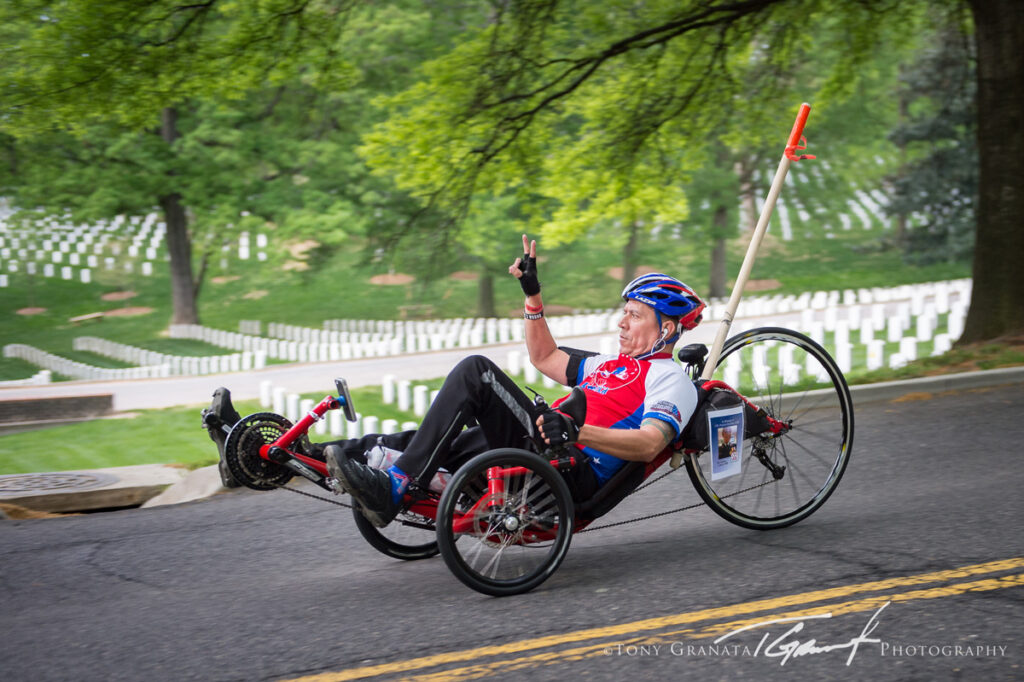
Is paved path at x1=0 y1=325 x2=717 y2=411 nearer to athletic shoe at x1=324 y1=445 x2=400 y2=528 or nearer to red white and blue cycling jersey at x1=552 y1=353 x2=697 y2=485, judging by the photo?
red white and blue cycling jersey at x1=552 y1=353 x2=697 y2=485

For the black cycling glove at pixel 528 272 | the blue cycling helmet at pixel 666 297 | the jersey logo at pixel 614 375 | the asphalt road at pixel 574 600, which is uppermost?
the black cycling glove at pixel 528 272

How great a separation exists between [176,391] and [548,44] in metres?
10.4

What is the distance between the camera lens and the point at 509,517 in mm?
4352

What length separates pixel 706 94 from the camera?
12.4 meters

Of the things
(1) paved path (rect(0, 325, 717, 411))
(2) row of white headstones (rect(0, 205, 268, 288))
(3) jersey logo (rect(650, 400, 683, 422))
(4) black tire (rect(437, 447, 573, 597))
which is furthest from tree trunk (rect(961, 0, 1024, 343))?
(2) row of white headstones (rect(0, 205, 268, 288))

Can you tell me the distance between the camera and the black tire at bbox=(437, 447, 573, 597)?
13.7 feet

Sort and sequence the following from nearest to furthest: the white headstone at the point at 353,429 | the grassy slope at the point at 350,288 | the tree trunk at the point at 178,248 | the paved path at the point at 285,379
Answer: the white headstone at the point at 353,429 → the paved path at the point at 285,379 → the tree trunk at the point at 178,248 → the grassy slope at the point at 350,288

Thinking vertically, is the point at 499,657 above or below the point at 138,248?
below

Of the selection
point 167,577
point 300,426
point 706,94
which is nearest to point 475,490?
point 300,426

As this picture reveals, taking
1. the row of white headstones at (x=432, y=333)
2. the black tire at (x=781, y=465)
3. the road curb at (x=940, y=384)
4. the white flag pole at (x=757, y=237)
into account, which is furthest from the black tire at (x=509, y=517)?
the row of white headstones at (x=432, y=333)

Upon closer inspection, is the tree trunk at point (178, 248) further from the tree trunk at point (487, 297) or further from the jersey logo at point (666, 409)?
the jersey logo at point (666, 409)

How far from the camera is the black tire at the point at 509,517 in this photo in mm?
4176

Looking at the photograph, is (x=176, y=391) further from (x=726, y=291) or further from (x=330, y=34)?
(x=726, y=291)

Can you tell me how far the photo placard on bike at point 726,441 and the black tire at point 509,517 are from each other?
838 mm
